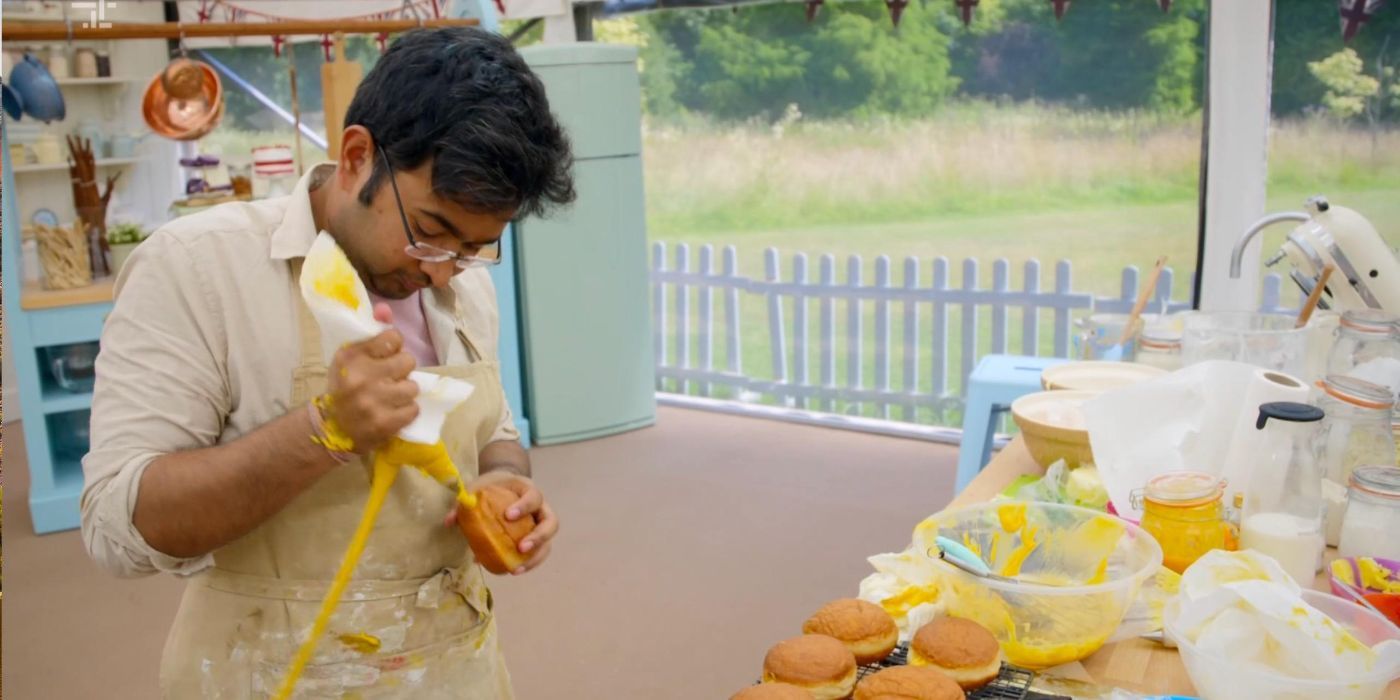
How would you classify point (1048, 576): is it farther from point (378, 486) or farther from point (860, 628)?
point (378, 486)

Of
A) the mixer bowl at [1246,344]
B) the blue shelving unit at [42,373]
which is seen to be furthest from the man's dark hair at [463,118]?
the blue shelving unit at [42,373]

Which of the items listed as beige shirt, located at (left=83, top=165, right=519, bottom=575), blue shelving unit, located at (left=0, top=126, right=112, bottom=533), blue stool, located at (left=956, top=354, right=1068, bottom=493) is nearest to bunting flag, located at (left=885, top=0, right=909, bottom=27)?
blue stool, located at (left=956, top=354, right=1068, bottom=493)

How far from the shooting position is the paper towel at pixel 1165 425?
74.4 inches

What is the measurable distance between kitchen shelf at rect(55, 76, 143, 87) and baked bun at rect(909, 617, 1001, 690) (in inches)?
233

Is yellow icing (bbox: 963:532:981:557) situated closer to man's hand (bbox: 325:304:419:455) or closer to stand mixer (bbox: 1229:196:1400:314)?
man's hand (bbox: 325:304:419:455)

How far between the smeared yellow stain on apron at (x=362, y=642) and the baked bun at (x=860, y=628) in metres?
0.59

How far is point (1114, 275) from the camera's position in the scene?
579 cm

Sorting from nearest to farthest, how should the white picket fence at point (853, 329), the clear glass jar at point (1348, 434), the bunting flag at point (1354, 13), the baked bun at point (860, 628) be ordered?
the baked bun at point (860, 628), the clear glass jar at point (1348, 434), the bunting flag at point (1354, 13), the white picket fence at point (853, 329)

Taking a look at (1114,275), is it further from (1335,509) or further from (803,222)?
(1335,509)

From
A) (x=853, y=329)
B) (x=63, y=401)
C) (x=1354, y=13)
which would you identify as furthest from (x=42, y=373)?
(x=1354, y=13)

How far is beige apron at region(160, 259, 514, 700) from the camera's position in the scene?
1.47 metres

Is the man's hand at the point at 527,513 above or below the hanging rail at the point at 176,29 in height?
below

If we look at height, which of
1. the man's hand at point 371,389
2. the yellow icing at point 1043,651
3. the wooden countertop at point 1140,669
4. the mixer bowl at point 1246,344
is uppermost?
the man's hand at point 371,389

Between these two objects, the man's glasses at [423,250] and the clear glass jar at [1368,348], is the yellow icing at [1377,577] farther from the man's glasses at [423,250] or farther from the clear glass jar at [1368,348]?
the man's glasses at [423,250]
